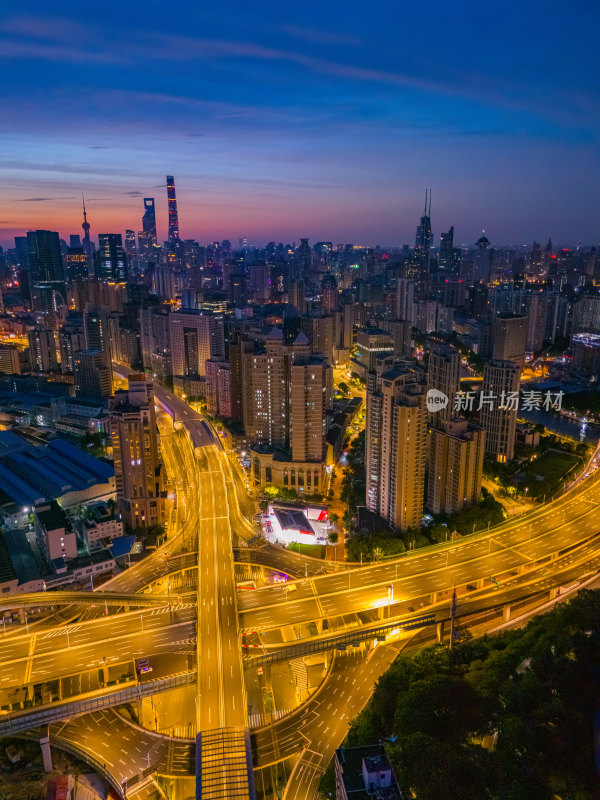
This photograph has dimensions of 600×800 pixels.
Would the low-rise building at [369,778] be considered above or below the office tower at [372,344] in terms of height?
below

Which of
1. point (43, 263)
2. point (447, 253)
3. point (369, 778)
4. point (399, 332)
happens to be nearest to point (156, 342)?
point (399, 332)

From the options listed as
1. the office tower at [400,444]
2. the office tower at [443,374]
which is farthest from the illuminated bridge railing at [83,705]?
the office tower at [443,374]

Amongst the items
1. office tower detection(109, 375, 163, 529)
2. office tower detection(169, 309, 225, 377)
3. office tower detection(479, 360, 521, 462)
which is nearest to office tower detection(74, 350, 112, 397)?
office tower detection(169, 309, 225, 377)

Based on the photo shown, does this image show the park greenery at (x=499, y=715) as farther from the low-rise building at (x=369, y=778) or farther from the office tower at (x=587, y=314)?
the office tower at (x=587, y=314)

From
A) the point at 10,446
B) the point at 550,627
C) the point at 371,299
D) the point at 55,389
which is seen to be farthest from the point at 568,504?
the point at 371,299

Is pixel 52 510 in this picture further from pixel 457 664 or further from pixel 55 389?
pixel 55 389

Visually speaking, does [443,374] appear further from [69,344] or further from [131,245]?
[131,245]
